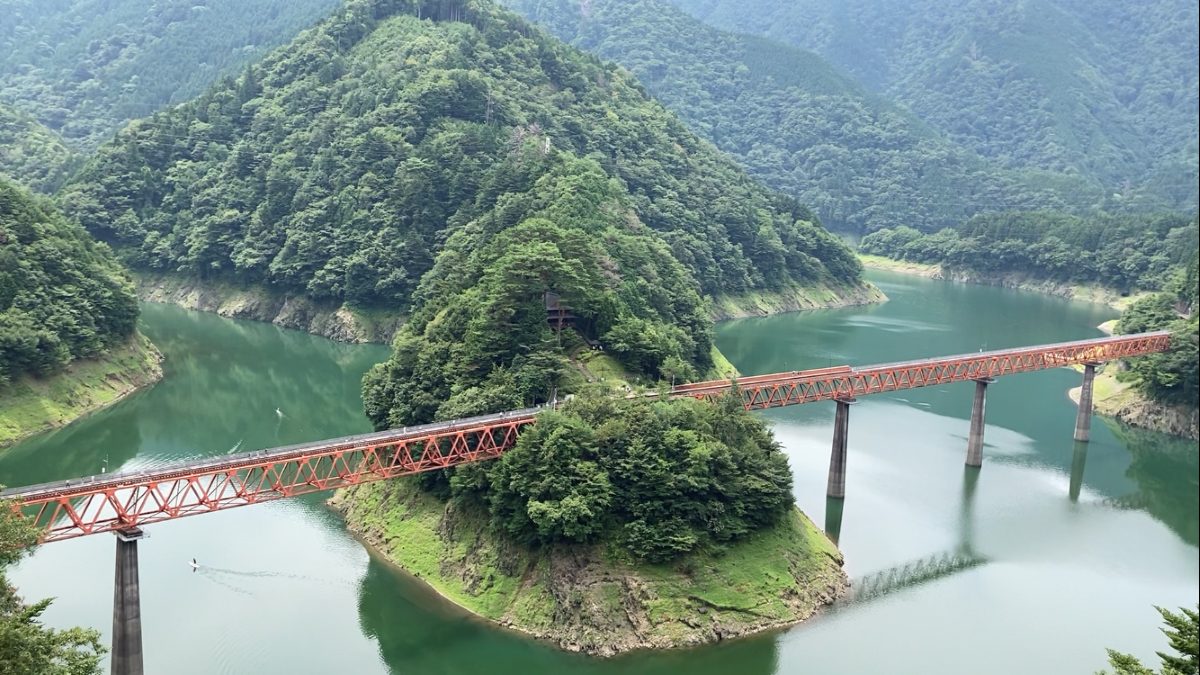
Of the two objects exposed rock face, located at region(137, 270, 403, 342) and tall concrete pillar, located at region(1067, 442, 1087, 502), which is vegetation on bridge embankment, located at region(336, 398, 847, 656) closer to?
tall concrete pillar, located at region(1067, 442, 1087, 502)

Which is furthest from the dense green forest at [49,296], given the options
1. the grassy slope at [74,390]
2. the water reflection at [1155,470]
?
the water reflection at [1155,470]

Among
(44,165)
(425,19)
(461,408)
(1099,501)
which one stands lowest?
(1099,501)

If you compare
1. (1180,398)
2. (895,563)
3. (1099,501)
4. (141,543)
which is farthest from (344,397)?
(1180,398)

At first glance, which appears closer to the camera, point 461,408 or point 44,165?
point 461,408

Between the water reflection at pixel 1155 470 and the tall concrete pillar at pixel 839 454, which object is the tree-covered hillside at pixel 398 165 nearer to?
the tall concrete pillar at pixel 839 454

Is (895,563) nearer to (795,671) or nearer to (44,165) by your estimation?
(795,671)

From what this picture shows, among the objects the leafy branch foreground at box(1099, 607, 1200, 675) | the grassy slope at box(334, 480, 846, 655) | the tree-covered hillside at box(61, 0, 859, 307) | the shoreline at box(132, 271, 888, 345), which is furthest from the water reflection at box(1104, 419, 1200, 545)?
the shoreline at box(132, 271, 888, 345)
